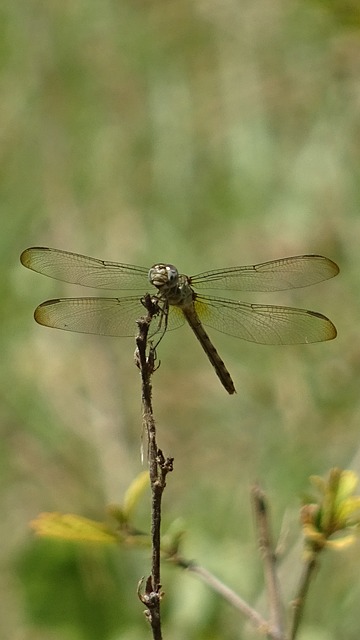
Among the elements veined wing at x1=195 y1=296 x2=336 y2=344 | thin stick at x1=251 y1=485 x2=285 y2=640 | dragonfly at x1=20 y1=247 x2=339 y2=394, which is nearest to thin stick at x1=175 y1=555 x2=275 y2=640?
thin stick at x1=251 y1=485 x2=285 y2=640

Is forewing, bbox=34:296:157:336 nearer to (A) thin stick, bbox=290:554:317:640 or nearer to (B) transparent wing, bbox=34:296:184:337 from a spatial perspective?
(B) transparent wing, bbox=34:296:184:337

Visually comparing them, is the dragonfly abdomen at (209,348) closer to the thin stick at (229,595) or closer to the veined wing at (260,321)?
the veined wing at (260,321)

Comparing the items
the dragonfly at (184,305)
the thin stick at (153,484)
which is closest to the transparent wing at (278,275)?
the dragonfly at (184,305)

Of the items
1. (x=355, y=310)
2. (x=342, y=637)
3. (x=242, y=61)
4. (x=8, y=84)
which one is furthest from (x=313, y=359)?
(x=8, y=84)

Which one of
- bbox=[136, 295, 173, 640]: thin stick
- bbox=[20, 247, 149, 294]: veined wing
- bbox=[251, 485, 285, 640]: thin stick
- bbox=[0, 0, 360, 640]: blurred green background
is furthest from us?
bbox=[0, 0, 360, 640]: blurred green background

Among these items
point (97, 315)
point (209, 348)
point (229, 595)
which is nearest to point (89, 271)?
point (97, 315)

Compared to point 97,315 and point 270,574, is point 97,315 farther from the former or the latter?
point 270,574

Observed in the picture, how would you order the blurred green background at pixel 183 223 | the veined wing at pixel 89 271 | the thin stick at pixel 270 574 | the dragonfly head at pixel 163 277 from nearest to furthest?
1. the thin stick at pixel 270 574
2. the dragonfly head at pixel 163 277
3. the veined wing at pixel 89 271
4. the blurred green background at pixel 183 223
